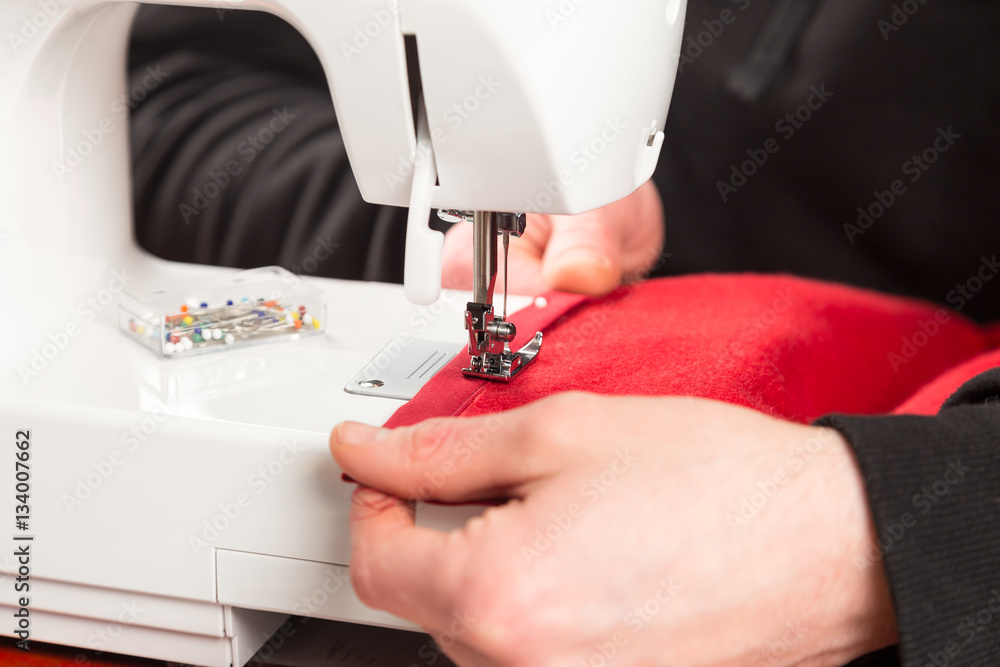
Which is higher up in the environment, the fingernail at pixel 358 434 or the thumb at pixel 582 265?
the fingernail at pixel 358 434

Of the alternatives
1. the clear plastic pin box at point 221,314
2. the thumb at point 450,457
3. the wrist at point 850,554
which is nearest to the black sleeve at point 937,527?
the wrist at point 850,554

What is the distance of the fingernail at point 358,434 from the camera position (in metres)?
0.58

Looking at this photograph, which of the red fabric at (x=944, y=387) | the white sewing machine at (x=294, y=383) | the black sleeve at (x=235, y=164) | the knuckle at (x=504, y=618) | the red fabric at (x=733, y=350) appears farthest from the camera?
the black sleeve at (x=235, y=164)

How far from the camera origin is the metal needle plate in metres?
0.75

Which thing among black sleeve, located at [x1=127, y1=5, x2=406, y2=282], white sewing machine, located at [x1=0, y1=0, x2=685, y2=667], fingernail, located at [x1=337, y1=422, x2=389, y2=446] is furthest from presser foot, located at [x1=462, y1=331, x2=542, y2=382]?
black sleeve, located at [x1=127, y1=5, x2=406, y2=282]

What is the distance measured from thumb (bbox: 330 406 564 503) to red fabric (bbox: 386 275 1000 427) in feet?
0.29

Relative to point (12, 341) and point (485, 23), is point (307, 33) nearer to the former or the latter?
point (485, 23)

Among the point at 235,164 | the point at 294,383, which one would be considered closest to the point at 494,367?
the point at 294,383

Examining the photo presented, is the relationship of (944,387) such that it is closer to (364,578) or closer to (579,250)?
(579,250)

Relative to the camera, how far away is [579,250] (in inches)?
39.5

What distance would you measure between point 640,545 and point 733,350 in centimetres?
39

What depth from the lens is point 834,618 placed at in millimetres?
529

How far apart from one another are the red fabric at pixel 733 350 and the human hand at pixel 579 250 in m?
0.03

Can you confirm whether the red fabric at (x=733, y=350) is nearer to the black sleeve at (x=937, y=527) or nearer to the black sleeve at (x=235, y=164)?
the black sleeve at (x=937, y=527)
